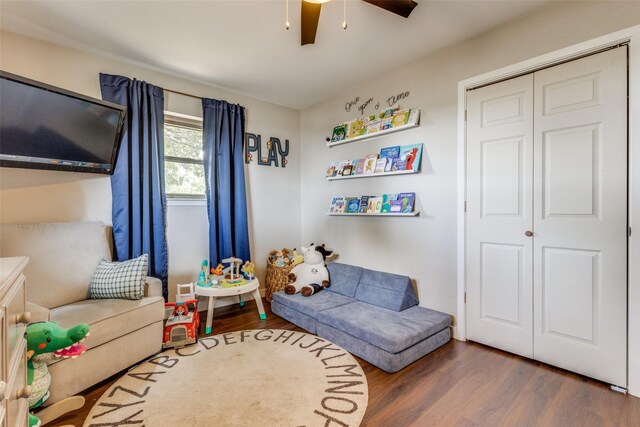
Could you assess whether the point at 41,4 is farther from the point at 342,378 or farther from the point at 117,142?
the point at 342,378

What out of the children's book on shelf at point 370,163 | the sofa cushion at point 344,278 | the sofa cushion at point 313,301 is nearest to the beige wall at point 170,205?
the sofa cushion at point 313,301

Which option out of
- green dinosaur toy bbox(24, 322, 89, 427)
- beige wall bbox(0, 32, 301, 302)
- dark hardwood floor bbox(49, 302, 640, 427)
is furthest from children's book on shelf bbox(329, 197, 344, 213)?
green dinosaur toy bbox(24, 322, 89, 427)

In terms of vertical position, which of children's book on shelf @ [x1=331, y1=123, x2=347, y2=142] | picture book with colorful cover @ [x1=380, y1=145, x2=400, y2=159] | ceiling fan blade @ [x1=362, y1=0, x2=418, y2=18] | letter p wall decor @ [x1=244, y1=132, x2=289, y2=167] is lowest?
picture book with colorful cover @ [x1=380, y1=145, x2=400, y2=159]

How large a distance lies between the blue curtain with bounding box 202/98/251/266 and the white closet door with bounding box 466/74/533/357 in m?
2.28

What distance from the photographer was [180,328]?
236 centimetres

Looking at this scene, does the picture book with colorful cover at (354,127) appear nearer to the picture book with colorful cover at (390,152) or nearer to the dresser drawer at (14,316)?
the picture book with colorful cover at (390,152)

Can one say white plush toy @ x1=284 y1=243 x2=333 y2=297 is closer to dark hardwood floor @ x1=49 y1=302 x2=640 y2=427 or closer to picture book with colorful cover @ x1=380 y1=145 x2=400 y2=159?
dark hardwood floor @ x1=49 y1=302 x2=640 y2=427

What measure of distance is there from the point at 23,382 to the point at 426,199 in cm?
272

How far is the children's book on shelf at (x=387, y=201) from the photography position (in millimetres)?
2854

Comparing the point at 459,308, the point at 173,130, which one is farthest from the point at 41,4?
the point at 459,308

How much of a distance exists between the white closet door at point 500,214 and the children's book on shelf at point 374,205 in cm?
82

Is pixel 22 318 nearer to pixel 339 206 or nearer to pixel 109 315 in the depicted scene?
pixel 109 315

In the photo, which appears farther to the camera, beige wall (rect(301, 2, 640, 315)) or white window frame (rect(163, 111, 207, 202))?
white window frame (rect(163, 111, 207, 202))

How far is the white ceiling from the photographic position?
1.96m
